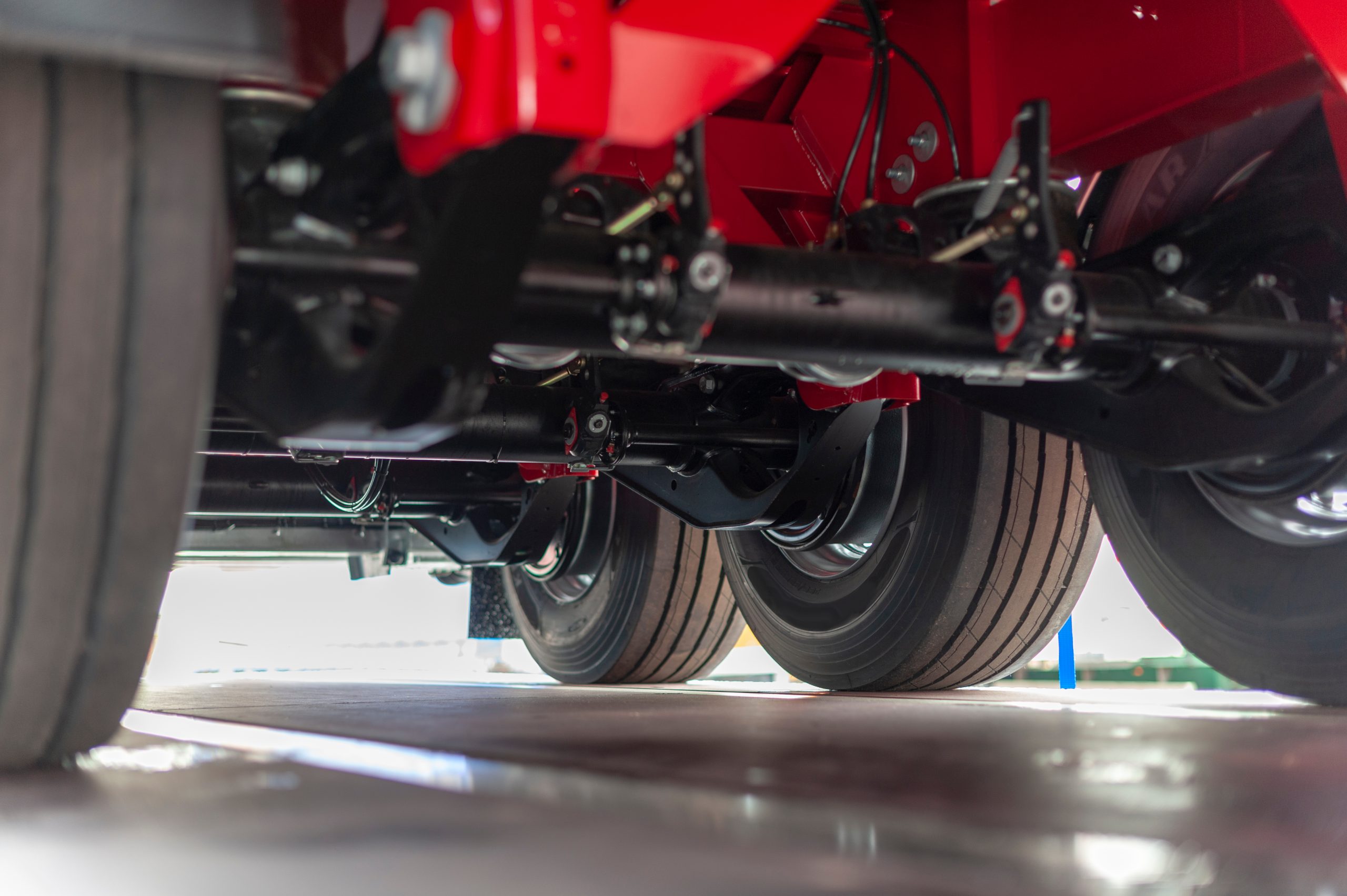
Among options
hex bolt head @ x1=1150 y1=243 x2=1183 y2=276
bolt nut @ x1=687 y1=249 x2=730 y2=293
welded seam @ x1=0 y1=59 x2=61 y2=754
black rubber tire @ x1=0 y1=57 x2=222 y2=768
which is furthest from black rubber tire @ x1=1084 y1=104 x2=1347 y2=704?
welded seam @ x1=0 y1=59 x2=61 y2=754

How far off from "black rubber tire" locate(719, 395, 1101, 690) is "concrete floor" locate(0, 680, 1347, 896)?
88cm

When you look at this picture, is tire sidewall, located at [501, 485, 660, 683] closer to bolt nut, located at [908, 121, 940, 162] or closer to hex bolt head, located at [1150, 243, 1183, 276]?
bolt nut, located at [908, 121, 940, 162]

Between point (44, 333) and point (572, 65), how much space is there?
57cm

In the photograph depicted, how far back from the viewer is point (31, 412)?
1105 millimetres

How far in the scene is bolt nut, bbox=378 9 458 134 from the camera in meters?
1.07

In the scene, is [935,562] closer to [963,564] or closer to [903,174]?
[963,564]

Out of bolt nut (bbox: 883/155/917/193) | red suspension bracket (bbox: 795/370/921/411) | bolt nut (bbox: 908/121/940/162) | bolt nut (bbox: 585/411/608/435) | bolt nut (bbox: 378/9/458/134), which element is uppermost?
bolt nut (bbox: 908/121/940/162)

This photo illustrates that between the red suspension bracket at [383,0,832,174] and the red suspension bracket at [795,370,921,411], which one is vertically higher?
the red suspension bracket at [383,0,832,174]

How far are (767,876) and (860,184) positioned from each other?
64.6 inches

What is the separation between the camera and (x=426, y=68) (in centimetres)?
107

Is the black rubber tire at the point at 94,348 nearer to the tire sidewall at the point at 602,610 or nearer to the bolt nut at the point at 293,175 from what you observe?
the bolt nut at the point at 293,175

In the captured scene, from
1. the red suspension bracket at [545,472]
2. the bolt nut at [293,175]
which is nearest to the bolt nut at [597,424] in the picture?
the red suspension bracket at [545,472]

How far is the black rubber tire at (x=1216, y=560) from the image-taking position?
1.90 m

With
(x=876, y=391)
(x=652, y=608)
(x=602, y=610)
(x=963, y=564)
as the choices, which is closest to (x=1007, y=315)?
(x=876, y=391)
